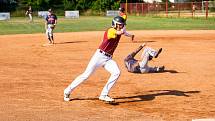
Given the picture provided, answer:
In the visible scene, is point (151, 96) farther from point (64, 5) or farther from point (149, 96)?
point (64, 5)

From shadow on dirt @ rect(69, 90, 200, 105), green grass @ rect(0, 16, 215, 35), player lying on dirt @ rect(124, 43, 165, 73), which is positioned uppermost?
green grass @ rect(0, 16, 215, 35)

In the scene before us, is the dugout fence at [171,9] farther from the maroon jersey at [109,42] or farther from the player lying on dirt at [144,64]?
the maroon jersey at [109,42]

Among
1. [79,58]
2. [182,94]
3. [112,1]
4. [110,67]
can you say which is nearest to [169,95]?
[182,94]

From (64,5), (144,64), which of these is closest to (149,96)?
(144,64)

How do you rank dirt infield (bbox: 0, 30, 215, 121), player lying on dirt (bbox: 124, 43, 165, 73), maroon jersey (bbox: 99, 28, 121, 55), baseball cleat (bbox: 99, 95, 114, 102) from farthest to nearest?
player lying on dirt (bbox: 124, 43, 165, 73) → baseball cleat (bbox: 99, 95, 114, 102) → maroon jersey (bbox: 99, 28, 121, 55) → dirt infield (bbox: 0, 30, 215, 121)

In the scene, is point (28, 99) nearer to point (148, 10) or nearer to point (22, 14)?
point (148, 10)

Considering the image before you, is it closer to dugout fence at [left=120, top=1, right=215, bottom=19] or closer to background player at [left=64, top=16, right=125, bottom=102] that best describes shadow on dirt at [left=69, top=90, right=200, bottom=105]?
background player at [left=64, top=16, right=125, bottom=102]

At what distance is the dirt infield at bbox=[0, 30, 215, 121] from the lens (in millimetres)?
10148

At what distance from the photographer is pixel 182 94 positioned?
12250mm

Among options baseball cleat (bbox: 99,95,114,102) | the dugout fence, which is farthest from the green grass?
baseball cleat (bbox: 99,95,114,102)

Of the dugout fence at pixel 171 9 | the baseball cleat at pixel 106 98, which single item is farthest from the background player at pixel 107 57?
the dugout fence at pixel 171 9

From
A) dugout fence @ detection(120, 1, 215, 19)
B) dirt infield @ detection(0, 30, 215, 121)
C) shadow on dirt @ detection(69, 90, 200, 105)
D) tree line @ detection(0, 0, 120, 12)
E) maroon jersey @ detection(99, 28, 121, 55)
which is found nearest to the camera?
dirt infield @ detection(0, 30, 215, 121)

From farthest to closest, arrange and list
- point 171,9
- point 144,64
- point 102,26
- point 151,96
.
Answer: point 171,9, point 102,26, point 144,64, point 151,96

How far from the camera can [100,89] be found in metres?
13.0
